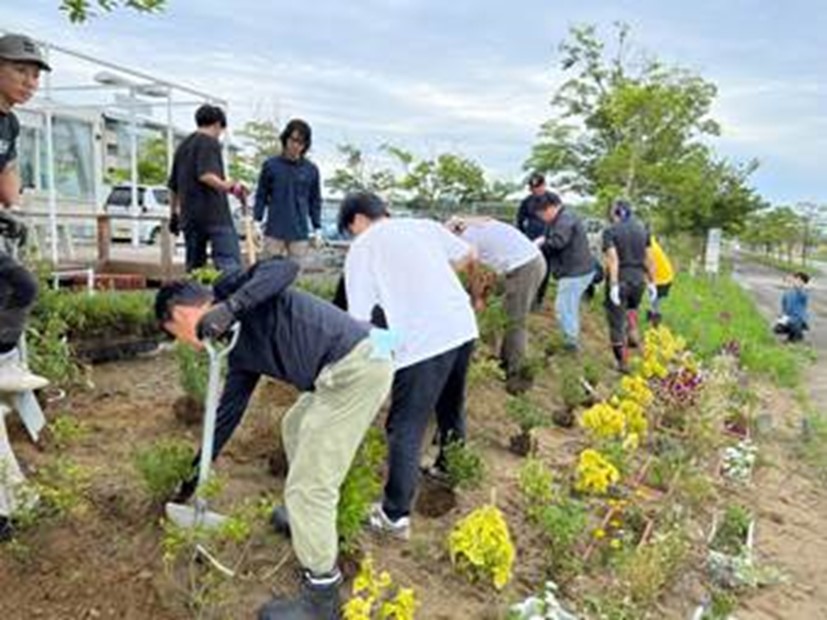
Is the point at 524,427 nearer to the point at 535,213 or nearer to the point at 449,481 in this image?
the point at 449,481

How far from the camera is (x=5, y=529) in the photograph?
3049 millimetres

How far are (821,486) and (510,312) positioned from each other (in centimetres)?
283

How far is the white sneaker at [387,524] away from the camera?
12.4 feet

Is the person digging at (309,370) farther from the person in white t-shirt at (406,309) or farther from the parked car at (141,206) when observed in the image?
the parked car at (141,206)

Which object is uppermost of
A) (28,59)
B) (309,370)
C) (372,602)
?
(28,59)

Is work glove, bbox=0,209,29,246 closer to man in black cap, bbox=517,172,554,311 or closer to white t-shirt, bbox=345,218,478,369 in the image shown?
white t-shirt, bbox=345,218,478,369

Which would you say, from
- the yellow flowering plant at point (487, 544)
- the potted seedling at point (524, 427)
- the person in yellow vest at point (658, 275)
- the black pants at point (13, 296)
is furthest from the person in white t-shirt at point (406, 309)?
the person in yellow vest at point (658, 275)

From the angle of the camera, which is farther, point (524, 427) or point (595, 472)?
point (524, 427)

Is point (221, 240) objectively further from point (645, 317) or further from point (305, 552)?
point (645, 317)

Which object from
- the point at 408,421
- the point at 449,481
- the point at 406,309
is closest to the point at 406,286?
the point at 406,309

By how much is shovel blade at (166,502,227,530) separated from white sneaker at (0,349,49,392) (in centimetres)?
86

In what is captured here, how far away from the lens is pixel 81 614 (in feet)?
9.40

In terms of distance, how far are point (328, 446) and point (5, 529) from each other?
1278 mm

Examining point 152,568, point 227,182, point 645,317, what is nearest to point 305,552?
point 152,568
